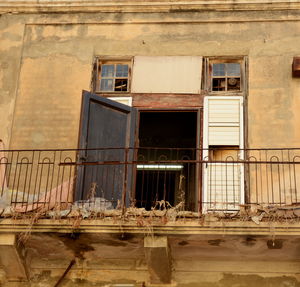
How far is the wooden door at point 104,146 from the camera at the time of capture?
10.5 meters

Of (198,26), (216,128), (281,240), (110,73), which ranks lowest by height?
(281,240)

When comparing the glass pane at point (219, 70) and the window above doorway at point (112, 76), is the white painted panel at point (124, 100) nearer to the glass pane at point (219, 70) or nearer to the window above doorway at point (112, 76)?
the window above doorway at point (112, 76)

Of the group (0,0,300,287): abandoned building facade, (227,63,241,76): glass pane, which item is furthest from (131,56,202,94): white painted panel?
(227,63,241,76): glass pane

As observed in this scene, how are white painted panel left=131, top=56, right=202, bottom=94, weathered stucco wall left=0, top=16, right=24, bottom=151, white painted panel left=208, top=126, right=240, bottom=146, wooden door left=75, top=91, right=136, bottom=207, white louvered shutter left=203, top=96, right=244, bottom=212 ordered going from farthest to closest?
white painted panel left=131, top=56, right=202, bottom=94 < weathered stucco wall left=0, top=16, right=24, bottom=151 < white painted panel left=208, top=126, right=240, bottom=146 < white louvered shutter left=203, top=96, right=244, bottom=212 < wooden door left=75, top=91, right=136, bottom=207

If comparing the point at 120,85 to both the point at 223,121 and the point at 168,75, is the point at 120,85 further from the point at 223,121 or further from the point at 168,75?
the point at 223,121

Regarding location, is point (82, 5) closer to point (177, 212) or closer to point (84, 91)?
point (84, 91)

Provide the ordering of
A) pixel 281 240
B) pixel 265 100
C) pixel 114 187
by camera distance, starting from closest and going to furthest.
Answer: pixel 281 240 → pixel 114 187 → pixel 265 100

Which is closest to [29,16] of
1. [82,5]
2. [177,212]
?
[82,5]

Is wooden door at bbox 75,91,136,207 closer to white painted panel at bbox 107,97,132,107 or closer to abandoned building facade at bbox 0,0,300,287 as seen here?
abandoned building facade at bbox 0,0,300,287

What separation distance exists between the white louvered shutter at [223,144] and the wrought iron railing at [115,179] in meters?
0.02

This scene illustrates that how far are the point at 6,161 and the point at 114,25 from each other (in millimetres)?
3192

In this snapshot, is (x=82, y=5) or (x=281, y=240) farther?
(x=82, y=5)

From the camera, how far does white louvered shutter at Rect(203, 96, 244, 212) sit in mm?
10742

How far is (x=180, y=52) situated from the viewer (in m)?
11.9
